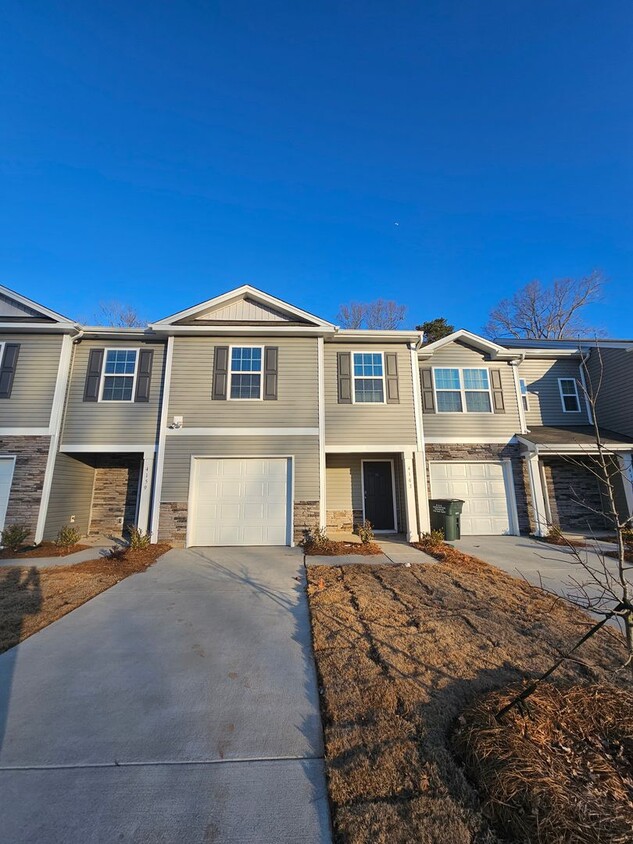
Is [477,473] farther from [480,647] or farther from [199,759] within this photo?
[199,759]

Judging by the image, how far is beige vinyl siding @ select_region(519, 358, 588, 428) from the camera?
12.3 meters

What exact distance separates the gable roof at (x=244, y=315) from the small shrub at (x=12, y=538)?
5696 mm

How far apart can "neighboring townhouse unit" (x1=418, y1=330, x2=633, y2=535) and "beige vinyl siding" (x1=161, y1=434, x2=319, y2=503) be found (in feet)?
12.6

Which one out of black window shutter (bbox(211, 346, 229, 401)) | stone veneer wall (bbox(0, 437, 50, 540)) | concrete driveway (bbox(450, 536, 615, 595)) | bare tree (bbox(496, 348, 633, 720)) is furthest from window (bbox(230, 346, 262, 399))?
bare tree (bbox(496, 348, 633, 720))

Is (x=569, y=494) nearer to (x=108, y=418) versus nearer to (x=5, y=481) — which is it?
(x=108, y=418)

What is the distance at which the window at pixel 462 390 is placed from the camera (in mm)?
10930

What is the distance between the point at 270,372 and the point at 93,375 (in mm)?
4732

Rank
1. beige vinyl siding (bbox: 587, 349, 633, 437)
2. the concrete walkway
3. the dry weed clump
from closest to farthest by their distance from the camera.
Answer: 1. the dry weed clump
2. the concrete walkway
3. beige vinyl siding (bbox: 587, 349, 633, 437)

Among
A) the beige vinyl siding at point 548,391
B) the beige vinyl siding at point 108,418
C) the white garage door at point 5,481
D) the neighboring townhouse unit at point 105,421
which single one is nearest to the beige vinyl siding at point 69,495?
the neighboring townhouse unit at point 105,421

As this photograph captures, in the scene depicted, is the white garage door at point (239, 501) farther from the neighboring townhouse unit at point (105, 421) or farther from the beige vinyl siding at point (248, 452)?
the neighboring townhouse unit at point (105, 421)

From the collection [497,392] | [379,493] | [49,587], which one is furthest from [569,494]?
[49,587]

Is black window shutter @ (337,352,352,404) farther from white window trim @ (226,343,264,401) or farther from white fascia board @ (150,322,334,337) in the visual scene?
white window trim @ (226,343,264,401)

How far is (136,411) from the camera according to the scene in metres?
9.23

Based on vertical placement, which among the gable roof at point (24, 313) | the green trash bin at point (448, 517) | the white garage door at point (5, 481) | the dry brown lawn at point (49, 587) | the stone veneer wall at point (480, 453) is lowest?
the dry brown lawn at point (49, 587)
